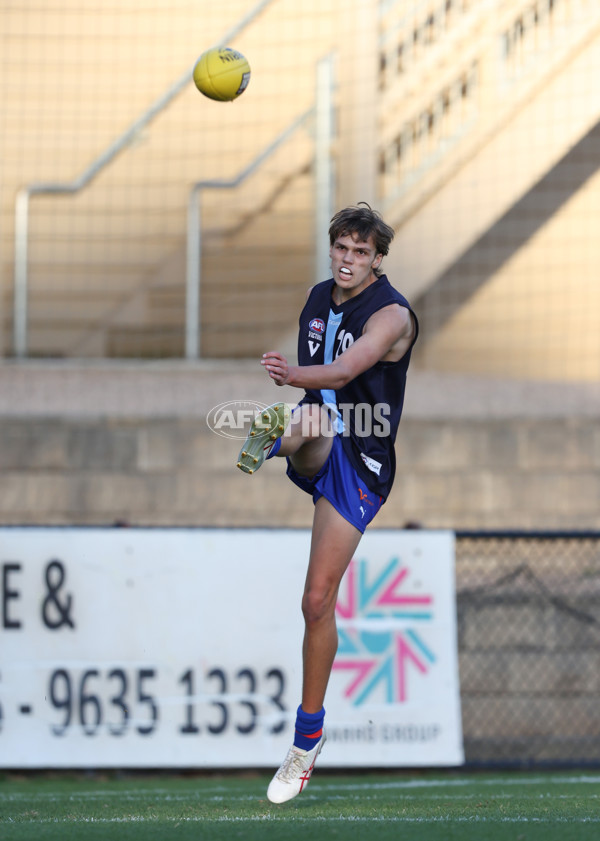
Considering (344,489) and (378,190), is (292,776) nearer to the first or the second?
(344,489)

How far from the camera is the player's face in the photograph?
4.75 meters

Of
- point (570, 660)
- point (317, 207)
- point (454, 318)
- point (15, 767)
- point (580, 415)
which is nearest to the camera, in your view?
point (15, 767)

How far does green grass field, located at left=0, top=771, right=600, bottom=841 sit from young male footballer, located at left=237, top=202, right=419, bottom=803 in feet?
1.09

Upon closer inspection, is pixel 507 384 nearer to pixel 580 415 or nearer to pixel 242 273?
pixel 580 415

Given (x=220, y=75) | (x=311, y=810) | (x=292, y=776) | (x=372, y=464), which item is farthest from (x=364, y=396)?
(x=220, y=75)

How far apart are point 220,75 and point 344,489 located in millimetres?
2084

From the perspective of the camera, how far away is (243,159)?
1212 centimetres

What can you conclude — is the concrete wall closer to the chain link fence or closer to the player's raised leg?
the chain link fence

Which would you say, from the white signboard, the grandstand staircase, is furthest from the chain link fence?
the grandstand staircase

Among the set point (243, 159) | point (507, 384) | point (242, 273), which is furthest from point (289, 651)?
point (243, 159)

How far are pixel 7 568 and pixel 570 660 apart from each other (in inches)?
148

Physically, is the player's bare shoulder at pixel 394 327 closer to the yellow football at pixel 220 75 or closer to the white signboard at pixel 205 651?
the yellow football at pixel 220 75

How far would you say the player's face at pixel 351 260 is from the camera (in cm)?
475

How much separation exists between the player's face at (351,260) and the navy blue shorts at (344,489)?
24.8 inches
